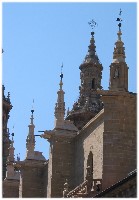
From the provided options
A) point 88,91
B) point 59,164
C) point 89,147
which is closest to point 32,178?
point 59,164

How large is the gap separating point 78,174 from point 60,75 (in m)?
7.08

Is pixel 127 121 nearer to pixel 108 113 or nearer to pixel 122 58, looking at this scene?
pixel 108 113

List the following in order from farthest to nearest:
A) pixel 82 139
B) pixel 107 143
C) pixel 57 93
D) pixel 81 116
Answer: pixel 81 116
pixel 57 93
pixel 82 139
pixel 107 143

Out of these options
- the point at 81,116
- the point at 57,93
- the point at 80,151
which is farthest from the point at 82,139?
the point at 81,116

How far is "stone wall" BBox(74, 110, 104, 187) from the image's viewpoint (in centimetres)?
3272

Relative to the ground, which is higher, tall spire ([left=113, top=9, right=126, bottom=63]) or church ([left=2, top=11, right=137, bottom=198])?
tall spire ([left=113, top=9, right=126, bottom=63])

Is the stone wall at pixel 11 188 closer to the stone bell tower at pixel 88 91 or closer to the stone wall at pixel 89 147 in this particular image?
the stone bell tower at pixel 88 91

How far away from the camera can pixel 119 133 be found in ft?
104

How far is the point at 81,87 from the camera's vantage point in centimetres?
4922

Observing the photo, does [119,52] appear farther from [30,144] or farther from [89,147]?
[30,144]

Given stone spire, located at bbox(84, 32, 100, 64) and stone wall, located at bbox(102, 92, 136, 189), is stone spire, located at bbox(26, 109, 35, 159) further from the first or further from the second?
stone wall, located at bbox(102, 92, 136, 189)

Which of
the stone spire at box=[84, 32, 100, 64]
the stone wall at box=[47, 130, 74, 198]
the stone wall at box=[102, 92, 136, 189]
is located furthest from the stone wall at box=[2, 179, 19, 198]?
the stone wall at box=[102, 92, 136, 189]

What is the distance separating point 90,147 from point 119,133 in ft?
11.6

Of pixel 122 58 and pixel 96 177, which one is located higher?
pixel 122 58
